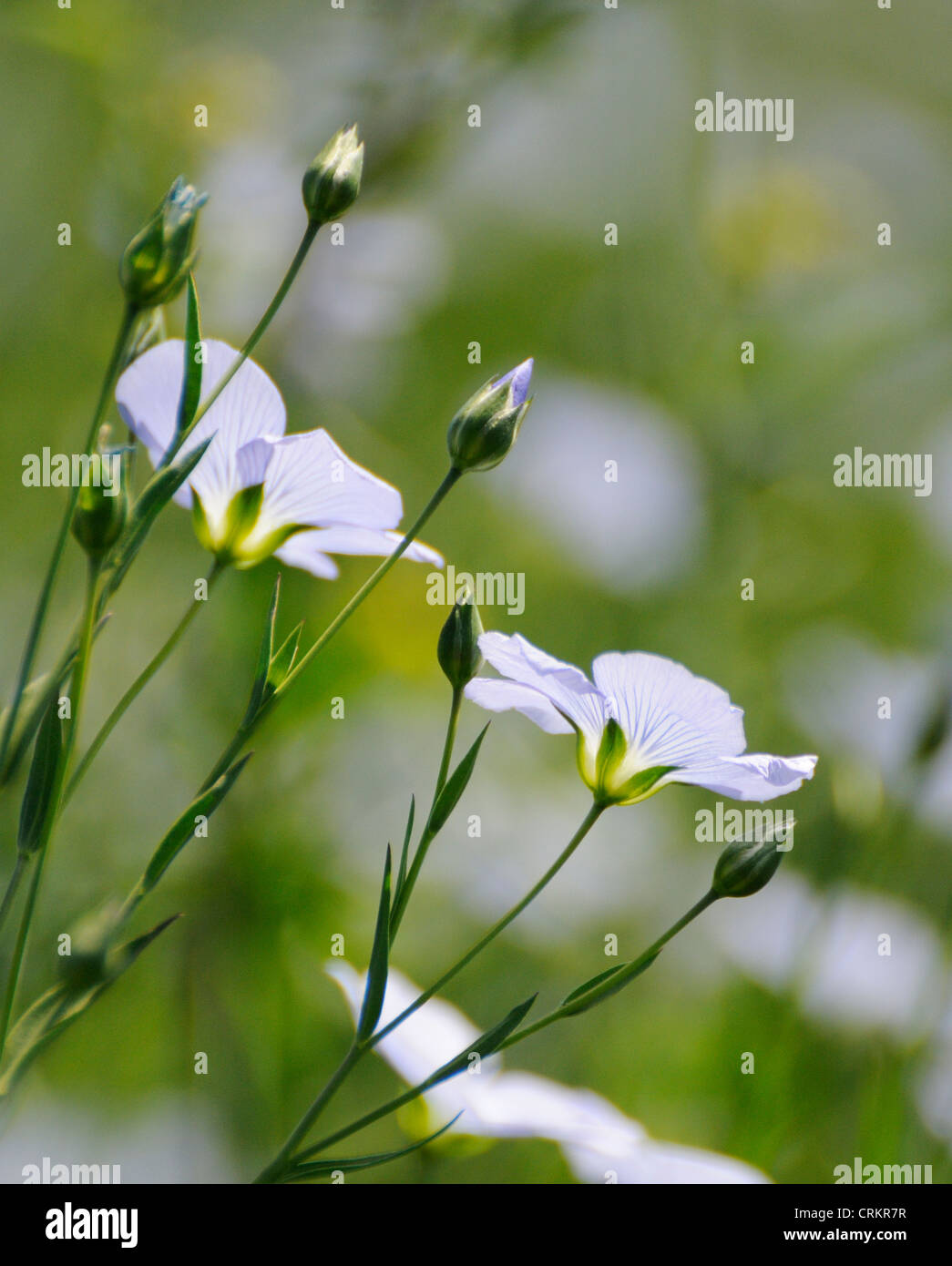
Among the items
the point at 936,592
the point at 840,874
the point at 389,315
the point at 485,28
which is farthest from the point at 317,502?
the point at 936,592

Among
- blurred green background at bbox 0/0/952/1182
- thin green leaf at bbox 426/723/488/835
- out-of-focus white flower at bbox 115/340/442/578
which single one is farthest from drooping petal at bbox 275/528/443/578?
blurred green background at bbox 0/0/952/1182

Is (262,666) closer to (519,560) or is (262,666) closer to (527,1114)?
(527,1114)

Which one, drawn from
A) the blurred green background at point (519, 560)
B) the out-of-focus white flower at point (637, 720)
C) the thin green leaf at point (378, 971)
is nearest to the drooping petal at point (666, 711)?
the out-of-focus white flower at point (637, 720)

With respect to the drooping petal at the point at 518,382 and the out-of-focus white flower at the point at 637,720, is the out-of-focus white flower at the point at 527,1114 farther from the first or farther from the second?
the drooping petal at the point at 518,382

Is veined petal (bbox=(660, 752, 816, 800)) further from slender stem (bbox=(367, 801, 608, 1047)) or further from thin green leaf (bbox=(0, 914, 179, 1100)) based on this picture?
thin green leaf (bbox=(0, 914, 179, 1100))

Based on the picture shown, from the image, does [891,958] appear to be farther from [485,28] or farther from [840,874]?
[485,28]

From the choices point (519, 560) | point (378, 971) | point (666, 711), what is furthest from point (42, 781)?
point (519, 560)
